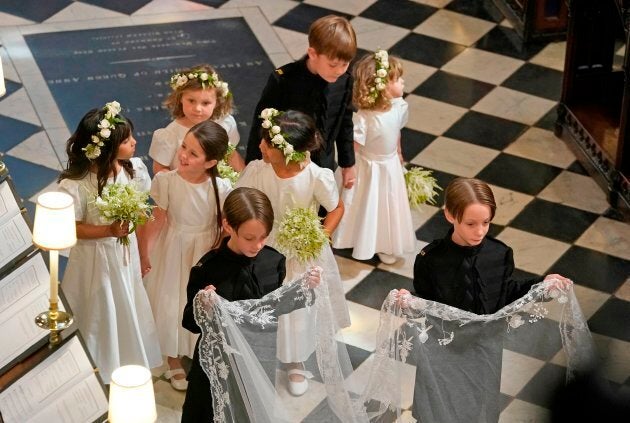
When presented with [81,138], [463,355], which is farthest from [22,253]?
[463,355]

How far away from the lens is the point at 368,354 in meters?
6.42

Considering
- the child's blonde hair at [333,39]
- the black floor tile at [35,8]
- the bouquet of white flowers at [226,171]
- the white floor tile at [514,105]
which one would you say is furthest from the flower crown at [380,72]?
the black floor tile at [35,8]

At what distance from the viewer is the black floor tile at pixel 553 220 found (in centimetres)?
764

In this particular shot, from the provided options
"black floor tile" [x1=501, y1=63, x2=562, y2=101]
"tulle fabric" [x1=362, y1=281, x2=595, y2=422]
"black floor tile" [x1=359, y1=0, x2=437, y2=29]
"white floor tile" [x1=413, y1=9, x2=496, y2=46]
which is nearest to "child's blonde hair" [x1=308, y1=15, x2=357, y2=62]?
"tulle fabric" [x1=362, y1=281, x2=595, y2=422]

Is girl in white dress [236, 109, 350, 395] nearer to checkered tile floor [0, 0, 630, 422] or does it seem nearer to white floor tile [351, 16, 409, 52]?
checkered tile floor [0, 0, 630, 422]

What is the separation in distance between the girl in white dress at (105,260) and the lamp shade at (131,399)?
2.02m

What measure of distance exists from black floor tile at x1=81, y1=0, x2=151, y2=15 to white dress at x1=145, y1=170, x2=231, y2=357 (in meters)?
4.63

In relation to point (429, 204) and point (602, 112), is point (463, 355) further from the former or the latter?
point (602, 112)

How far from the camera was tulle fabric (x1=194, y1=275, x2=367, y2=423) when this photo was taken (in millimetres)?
4914

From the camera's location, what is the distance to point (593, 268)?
7.30 m

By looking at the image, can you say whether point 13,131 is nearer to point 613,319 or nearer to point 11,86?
point 11,86

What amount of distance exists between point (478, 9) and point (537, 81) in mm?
1288

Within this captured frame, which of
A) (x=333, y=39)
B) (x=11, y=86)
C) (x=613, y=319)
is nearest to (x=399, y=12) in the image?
(x=11, y=86)

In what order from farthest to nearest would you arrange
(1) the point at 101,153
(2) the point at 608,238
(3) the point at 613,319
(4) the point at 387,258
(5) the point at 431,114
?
(5) the point at 431,114 < (2) the point at 608,238 < (4) the point at 387,258 < (3) the point at 613,319 < (1) the point at 101,153
